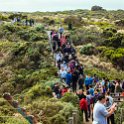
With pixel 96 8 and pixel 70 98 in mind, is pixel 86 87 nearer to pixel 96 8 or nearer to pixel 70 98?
pixel 70 98

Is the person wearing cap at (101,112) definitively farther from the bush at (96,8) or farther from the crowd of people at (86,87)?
the bush at (96,8)

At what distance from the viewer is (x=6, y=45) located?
3703 centimetres

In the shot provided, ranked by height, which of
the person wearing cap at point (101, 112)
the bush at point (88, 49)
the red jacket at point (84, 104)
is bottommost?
the bush at point (88, 49)

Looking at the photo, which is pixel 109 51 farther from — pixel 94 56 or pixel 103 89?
pixel 103 89

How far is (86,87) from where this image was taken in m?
23.1

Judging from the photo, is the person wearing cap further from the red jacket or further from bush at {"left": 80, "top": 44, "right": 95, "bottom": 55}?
bush at {"left": 80, "top": 44, "right": 95, "bottom": 55}

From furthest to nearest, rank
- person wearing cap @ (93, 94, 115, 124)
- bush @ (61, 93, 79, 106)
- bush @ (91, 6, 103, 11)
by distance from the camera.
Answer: bush @ (91, 6, 103, 11) → bush @ (61, 93, 79, 106) → person wearing cap @ (93, 94, 115, 124)

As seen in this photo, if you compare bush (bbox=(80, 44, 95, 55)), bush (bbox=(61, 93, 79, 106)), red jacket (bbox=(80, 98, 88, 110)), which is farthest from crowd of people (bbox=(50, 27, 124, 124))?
bush (bbox=(80, 44, 95, 55))

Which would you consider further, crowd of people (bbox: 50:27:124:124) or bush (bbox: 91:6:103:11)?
bush (bbox: 91:6:103:11)

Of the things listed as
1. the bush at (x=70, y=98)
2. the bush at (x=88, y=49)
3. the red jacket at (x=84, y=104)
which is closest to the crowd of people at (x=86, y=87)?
the red jacket at (x=84, y=104)

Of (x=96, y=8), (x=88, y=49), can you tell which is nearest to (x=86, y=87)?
(x=88, y=49)

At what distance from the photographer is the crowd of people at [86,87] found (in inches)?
418

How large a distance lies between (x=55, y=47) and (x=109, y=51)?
7.05m

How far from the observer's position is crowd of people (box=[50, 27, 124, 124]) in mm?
10615
